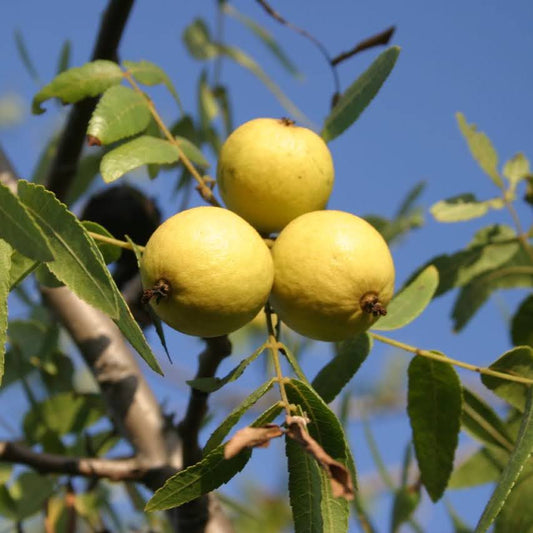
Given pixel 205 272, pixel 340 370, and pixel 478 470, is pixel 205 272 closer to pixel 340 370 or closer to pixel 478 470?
pixel 340 370

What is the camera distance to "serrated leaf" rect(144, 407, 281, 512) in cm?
135

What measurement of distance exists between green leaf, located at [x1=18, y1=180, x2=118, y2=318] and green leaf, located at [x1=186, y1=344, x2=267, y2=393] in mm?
349

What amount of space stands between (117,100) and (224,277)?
0.67 metres

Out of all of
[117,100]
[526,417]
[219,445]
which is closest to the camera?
[219,445]

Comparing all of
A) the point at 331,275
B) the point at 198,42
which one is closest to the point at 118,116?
the point at 331,275

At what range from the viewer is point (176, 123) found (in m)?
2.79

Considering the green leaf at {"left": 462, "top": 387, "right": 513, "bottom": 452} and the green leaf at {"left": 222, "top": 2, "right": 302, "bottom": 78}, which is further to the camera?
the green leaf at {"left": 222, "top": 2, "right": 302, "bottom": 78}

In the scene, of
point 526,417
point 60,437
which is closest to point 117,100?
point 526,417

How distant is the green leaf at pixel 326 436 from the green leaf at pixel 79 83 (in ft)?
3.25

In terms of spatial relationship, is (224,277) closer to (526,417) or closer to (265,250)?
(265,250)

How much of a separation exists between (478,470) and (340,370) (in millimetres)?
717

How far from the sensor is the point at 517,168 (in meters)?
2.57

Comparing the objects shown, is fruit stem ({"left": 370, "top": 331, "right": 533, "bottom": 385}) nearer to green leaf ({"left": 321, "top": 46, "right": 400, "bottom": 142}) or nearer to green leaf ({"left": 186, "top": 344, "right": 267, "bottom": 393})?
green leaf ({"left": 186, "top": 344, "right": 267, "bottom": 393})

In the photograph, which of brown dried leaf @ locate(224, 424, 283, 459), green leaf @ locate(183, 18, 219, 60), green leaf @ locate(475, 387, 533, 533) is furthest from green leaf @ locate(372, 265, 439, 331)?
green leaf @ locate(183, 18, 219, 60)
